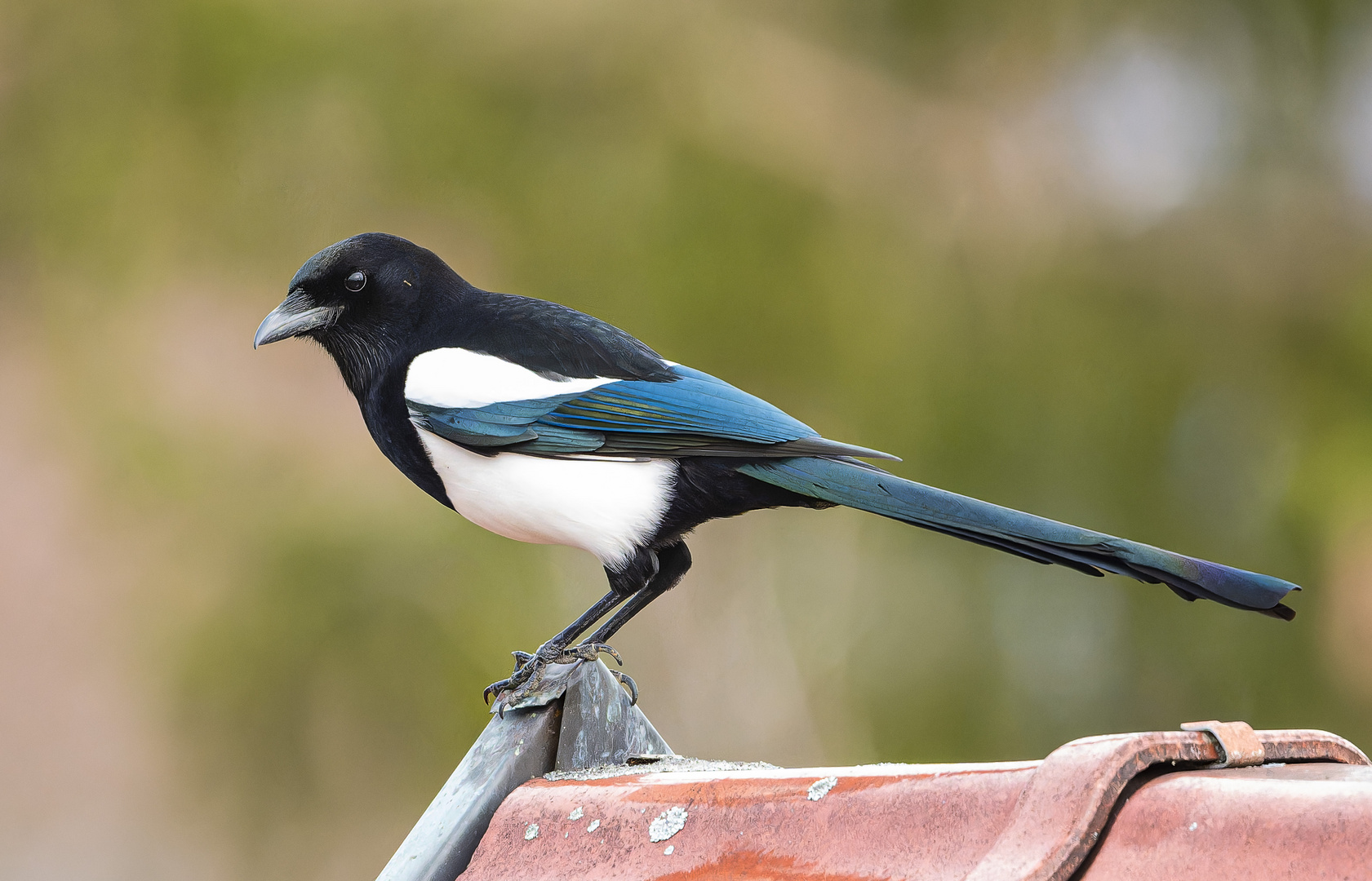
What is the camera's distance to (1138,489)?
3.83 m

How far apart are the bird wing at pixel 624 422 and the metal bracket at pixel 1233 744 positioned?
68 centimetres

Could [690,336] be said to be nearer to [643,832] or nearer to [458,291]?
[458,291]

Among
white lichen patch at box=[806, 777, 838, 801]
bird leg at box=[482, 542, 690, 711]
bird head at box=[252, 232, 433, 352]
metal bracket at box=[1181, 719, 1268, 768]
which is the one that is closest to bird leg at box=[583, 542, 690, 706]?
bird leg at box=[482, 542, 690, 711]

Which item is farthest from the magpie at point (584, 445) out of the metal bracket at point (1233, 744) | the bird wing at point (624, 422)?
the metal bracket at point (1233, 744)

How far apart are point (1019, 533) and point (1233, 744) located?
1.27 ft

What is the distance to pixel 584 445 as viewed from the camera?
1475 millimetres

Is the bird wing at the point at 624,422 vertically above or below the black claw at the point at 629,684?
above

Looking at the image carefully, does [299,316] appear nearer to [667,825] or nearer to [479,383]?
[479,383]

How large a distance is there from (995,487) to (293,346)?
2.41 meters

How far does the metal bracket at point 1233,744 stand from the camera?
2.53 ft

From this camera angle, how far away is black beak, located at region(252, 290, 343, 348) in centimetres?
165

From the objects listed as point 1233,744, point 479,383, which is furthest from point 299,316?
point 1233,744

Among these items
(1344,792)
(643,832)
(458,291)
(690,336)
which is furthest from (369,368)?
(690,336)

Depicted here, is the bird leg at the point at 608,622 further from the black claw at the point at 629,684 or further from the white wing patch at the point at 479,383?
the white wing patch at the point at 479,383
